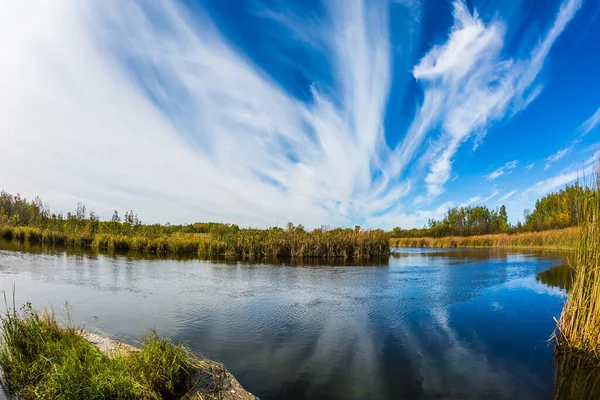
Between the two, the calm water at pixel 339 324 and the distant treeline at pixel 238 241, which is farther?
the distant treeline at pixel 238 241

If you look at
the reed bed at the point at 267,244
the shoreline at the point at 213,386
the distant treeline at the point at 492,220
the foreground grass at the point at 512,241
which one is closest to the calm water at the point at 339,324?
the shoreline at the point at 213,386

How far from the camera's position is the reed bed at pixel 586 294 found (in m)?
6.20

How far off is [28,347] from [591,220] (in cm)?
1092

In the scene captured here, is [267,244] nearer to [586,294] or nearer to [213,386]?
[586,294]

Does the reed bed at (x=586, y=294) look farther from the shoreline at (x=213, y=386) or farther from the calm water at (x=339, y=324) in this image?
the shoreline at (x=213, y=386)

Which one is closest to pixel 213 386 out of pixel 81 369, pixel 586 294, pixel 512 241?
pixel 81 369

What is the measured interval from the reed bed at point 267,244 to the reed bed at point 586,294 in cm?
2229

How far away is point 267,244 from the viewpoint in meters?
28.9

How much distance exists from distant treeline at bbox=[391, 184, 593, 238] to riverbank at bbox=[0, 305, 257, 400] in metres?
66.4

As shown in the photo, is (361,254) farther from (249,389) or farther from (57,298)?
(249,389)

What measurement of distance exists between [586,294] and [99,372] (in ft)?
28.5

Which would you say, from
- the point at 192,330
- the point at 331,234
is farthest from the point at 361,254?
the point at 192,330

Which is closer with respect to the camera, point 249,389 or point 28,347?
point 249,389

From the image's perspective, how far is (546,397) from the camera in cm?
517
